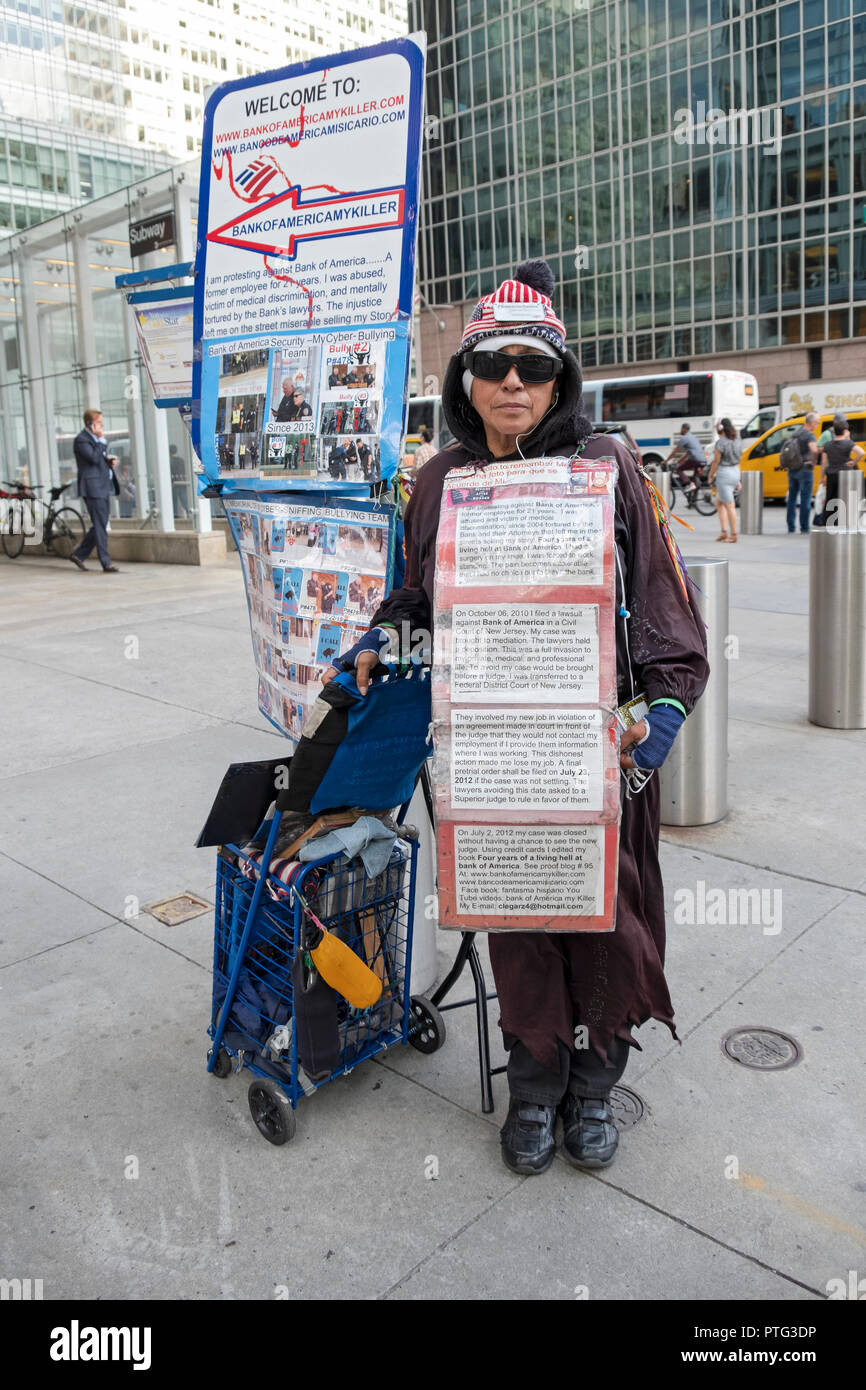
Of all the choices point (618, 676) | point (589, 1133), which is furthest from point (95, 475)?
point (589, 1133)

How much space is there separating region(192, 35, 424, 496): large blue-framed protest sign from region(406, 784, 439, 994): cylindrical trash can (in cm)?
93

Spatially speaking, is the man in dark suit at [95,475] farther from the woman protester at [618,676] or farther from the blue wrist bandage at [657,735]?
the blue wrist bandage at [657,735]

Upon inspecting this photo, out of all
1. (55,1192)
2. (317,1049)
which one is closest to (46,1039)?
(55,1192)

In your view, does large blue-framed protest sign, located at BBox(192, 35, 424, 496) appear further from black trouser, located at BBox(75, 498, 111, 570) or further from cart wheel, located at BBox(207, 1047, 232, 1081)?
black trouser, located at BBox(75, 498, 111, 570)

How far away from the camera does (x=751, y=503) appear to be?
16.8 metres

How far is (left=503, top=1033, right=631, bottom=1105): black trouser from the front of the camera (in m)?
2.44

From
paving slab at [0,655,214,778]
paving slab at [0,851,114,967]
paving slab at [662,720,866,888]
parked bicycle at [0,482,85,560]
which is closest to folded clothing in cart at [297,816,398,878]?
paving slab at [0,851,114,967]

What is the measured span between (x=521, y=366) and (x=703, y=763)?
266cm

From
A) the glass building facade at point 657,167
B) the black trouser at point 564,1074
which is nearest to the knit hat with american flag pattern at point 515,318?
the black trouser at point 564,1074

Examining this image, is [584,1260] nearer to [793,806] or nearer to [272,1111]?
[272,1111]

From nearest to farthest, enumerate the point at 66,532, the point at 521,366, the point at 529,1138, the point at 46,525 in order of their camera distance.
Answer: the point at 521,366
the point at 529,1138
the point at 66,532
the point at 46,525

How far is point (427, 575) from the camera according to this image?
237cm

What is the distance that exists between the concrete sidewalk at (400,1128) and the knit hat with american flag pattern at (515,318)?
1.84m
